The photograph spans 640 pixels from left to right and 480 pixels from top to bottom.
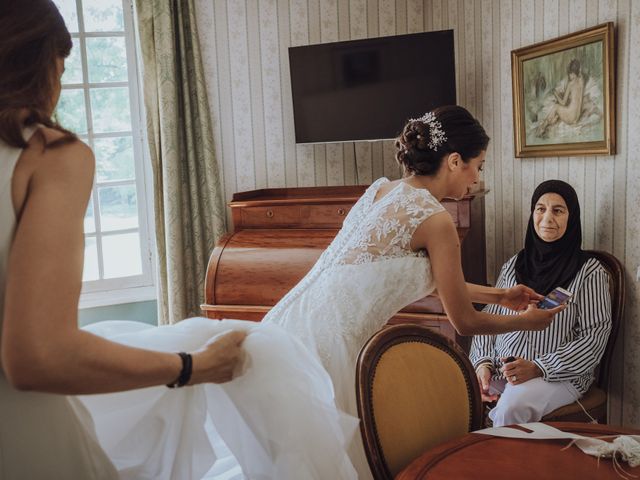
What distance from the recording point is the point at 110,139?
4.24m

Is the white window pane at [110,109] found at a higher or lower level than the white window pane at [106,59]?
lower

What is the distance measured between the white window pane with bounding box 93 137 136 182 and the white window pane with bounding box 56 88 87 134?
140mm

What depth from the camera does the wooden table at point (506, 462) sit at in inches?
50.5

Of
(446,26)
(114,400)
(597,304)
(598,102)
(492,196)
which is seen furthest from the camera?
(446,26)

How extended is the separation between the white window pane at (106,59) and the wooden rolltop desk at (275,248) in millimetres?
1324

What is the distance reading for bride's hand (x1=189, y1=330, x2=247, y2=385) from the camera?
3.19 ft

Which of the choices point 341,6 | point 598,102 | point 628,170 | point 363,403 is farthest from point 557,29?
point 363,403

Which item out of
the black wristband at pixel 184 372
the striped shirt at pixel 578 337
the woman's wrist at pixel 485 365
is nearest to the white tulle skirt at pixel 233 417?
the black wristband at pixel 184 372

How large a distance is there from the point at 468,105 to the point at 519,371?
1.85m

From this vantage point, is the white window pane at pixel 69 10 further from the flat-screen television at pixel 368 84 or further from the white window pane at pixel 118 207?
the flat-screen television at pixel 368 84

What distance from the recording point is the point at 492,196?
371 centimetres

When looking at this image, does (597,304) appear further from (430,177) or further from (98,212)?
(98,212)

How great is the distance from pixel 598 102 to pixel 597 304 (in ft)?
2.84

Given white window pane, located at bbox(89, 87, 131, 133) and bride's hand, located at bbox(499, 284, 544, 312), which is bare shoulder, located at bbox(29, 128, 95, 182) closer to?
bride's hand, located at bbox(499, 284, 544, 312)
